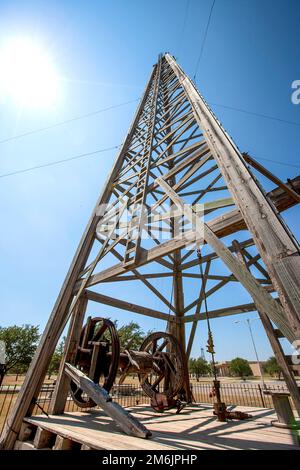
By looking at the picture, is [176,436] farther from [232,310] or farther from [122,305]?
[232,310]

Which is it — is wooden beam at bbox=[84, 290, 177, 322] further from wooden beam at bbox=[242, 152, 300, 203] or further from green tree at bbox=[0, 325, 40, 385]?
green tree at bbox=[0, 325, 40, 385]

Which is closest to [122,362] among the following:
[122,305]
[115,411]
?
[122,305]

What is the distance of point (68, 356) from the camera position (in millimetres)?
4277

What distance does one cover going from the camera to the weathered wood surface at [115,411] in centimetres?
252

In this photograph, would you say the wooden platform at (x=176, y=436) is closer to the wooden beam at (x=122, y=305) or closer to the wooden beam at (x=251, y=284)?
the wooden beam at (x=251, y=284)

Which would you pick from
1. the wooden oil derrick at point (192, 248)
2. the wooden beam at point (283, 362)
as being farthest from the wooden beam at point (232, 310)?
the wooden beam at point (283, 362)

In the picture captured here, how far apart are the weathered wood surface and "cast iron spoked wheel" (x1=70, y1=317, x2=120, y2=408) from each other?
0.77 metres

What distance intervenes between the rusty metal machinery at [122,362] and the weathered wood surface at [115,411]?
834mm

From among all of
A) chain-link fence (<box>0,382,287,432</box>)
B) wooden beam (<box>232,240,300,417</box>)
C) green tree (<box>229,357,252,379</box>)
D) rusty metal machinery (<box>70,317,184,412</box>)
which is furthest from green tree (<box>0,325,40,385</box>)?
green tree (<box>229,357,252,379</box>)

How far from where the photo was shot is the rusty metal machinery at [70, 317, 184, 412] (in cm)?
428
